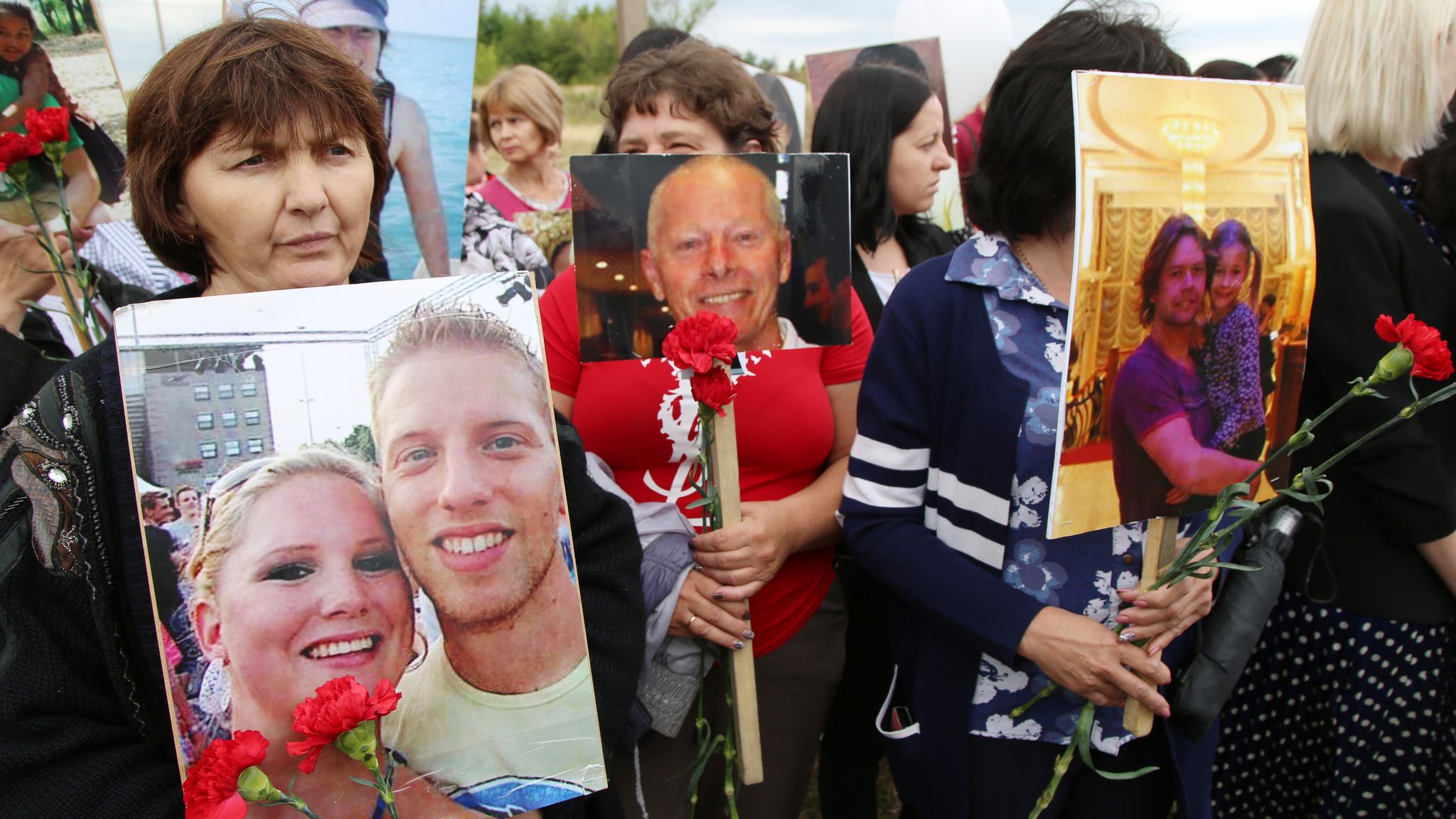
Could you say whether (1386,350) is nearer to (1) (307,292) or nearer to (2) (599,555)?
(2) (599,555)

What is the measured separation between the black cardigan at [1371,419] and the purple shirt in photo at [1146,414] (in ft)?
2.28

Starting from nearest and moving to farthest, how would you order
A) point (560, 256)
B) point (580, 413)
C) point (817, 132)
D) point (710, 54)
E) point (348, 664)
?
point (348, 664), point (580, 413), point (710, 54), point (817, 132), point (560, 256)

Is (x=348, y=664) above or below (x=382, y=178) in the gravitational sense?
below

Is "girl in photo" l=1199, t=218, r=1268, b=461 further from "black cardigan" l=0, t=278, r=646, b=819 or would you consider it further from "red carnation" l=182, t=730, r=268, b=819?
"black cardigan" l=0, t=278, r=646, b=819

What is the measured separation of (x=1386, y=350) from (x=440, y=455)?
188cm

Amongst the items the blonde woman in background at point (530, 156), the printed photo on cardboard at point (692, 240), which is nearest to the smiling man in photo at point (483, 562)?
the printed photo on cardboard at point (692, 240)

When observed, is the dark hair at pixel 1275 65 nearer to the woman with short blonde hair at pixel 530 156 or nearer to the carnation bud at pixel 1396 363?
the woman with short blonde hair at pixel 530 156

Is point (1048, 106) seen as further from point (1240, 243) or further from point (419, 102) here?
point (419, 102)

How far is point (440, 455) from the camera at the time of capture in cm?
103

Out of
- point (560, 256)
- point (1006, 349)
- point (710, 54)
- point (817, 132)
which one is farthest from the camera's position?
point (560, 256)

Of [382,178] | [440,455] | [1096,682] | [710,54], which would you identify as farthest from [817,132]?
[440,455]

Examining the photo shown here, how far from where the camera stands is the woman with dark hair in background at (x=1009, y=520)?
1433 mm

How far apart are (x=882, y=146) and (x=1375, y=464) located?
1.51 meters

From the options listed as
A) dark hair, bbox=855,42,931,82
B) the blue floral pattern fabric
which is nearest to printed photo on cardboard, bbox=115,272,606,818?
the blue floral pattern fabric
